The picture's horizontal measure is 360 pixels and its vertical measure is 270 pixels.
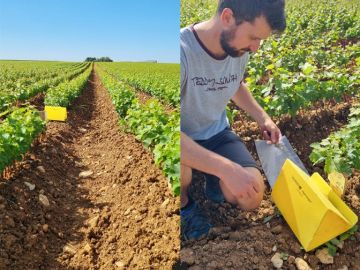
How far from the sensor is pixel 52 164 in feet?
11.6

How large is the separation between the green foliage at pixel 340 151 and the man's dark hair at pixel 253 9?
0.78 meters

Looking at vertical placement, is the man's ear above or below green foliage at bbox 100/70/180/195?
above

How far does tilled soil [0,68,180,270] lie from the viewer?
1.87m

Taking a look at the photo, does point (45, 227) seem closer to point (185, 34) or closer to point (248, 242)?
point (248, 242)

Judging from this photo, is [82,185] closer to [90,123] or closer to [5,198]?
[5,198]

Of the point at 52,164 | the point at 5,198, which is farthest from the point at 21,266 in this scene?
the point at 52,164

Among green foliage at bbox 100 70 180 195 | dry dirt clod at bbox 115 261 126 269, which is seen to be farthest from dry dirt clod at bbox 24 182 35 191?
dry dirt clod at bbox 115 261 126 269

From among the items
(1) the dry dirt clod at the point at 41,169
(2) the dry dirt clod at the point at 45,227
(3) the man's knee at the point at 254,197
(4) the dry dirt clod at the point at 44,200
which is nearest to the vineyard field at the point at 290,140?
(3) the man's knee at the point at 254,197

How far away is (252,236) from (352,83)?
1428 mm

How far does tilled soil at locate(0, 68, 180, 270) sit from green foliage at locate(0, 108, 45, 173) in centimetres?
16

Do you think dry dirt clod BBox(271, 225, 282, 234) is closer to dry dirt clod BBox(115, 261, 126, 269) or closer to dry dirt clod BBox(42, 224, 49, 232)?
dry dirt clod BBox(115, 261, 126, 269)

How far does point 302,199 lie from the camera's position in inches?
62.2

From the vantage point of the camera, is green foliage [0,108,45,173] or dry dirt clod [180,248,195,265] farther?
green foliage [0,108,45,173]

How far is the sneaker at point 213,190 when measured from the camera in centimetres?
144
